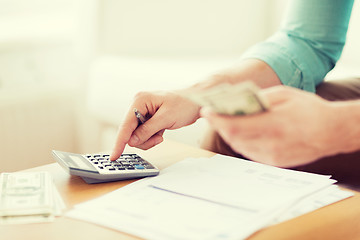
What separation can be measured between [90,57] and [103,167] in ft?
3.87

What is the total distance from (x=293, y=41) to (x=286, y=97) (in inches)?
26.1

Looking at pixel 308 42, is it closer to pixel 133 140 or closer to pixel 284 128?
pixel 133 140

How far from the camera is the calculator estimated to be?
2.46 ft

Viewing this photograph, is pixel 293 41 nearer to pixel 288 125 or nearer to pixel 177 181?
pixel 177 181

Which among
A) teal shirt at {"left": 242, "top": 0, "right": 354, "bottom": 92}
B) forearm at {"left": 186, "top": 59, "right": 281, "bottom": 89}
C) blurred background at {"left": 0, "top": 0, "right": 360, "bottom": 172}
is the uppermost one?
teal shirt at {"left": 242, "top": 0, "right": 354, "bottom": 92}

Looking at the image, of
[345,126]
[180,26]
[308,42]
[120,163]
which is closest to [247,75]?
[308,42]

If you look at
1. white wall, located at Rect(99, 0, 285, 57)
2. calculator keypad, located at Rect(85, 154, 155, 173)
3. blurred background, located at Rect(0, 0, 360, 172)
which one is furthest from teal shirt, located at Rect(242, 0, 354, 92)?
white wall, located at Rect(99, 0, 285, 57)

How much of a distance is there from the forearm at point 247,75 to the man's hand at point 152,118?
0.09m

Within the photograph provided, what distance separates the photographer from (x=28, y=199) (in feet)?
2.22

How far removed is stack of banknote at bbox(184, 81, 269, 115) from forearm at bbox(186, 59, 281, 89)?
17.8 inches

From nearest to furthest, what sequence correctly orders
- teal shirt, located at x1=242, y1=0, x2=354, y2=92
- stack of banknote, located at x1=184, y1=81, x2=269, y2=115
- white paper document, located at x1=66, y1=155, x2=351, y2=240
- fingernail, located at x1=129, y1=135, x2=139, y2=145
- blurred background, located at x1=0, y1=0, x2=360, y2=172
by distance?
stack of banknote, located at x1=184, y1=81, x2=269, y2=115 → white paper document, located at x1=66, y1=155, x2=351, y2=240 → fingernail, located at x1=129, y1=135, x2=139, y2=145 → teal shirt, located at x1=242, y1=0, x2=354, y2=92 → blurred background, located at x1=0, y1=0, x2=360, y2=172

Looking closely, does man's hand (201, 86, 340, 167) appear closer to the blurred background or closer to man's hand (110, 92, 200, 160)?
man's hand (110, 92, 200, 160)

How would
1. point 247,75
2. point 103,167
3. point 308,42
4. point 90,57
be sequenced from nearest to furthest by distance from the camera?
point 103,167, point 247,75, point 308,42, point 90,57

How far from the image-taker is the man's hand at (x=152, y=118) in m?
0.83
